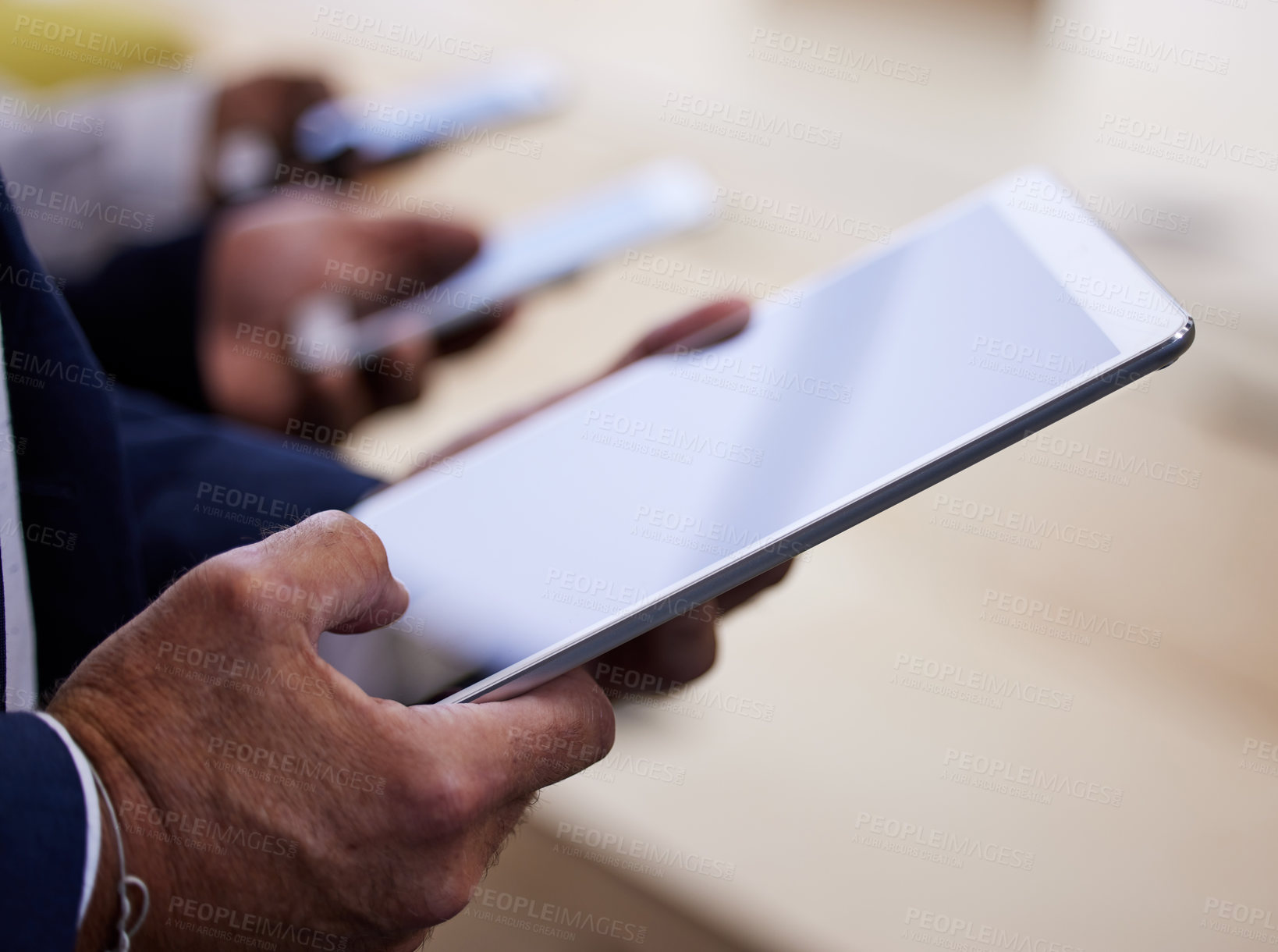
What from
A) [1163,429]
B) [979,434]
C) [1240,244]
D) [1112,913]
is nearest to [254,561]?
[979,434]

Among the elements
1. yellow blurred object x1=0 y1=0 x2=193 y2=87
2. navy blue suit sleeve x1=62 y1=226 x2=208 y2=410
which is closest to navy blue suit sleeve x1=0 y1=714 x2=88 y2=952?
navy blue suit sleeve x1=62 y1=226 x2=208 y2=410

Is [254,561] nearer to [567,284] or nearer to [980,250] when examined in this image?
[980,250]

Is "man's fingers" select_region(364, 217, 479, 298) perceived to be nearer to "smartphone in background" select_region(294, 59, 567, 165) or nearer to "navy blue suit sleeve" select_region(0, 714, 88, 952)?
"smartphone in background" select_region(294, 59, 567, 165)

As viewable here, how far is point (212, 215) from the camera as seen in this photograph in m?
0.72

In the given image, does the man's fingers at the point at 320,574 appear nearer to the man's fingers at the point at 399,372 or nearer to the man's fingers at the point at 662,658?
the man's fingers at the point at 662,658

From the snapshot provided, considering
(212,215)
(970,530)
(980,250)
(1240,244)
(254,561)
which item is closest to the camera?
(254,561)

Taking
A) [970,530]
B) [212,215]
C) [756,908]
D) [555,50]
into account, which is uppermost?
[555,50]

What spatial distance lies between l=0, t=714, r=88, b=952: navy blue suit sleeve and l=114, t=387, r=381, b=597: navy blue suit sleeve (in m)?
0.20

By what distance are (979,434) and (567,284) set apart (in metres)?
0.36

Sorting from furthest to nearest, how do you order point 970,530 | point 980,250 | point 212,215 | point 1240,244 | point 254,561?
1. point 212,215
2. point 1240,244
3. point 970,530
4. point 980,250
5. point 254,561

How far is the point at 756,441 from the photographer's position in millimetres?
353

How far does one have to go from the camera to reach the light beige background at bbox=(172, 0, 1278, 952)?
39 cm

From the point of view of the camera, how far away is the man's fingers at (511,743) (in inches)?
10.0

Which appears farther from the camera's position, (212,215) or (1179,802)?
(212,215)
